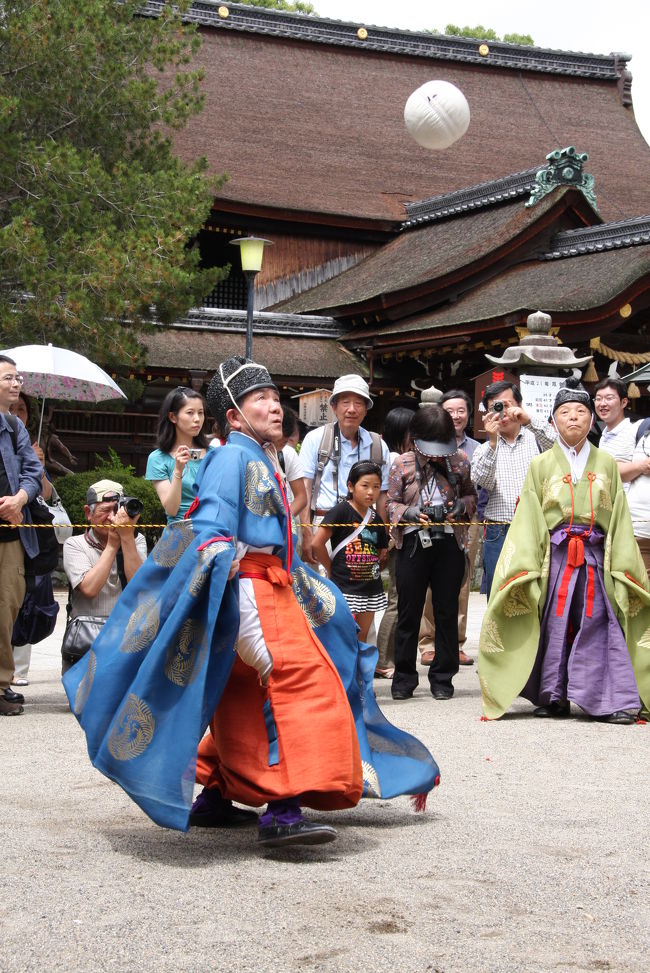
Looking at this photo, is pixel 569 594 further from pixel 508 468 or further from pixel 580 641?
pixel 508 468

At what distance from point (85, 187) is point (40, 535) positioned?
683cm

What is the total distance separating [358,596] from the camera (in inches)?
283

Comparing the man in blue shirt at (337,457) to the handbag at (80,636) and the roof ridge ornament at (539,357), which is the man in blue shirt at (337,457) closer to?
the handbag at (80,636)

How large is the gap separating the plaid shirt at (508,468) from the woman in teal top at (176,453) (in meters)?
2.02

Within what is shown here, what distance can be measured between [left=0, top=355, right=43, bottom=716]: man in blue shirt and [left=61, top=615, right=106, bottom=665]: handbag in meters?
0.30

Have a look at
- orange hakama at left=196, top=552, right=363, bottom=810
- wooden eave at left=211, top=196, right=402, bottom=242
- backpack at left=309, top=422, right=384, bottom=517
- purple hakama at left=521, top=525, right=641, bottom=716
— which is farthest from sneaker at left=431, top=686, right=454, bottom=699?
wooden eave at left=211, top=196, right=402, bottom=242

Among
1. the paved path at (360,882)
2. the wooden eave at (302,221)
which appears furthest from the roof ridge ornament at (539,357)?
the wooden eave at (302,221)

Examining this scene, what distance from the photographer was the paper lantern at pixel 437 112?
18750 mm

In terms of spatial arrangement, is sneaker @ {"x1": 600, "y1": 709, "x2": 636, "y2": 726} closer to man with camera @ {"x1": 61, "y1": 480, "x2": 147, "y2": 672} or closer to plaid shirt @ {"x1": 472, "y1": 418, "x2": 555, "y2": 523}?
plaid shirt @ {"x1": 472, "y1": 418, "x2": 555, "y2": 523}

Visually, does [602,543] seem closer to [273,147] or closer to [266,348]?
[266,348]

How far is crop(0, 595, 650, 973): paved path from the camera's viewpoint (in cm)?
293

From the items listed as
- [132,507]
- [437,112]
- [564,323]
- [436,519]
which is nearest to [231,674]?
[132,507]

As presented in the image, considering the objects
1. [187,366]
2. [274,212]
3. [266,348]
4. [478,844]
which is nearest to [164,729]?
[478,844]

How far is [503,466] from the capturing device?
25.6ft
